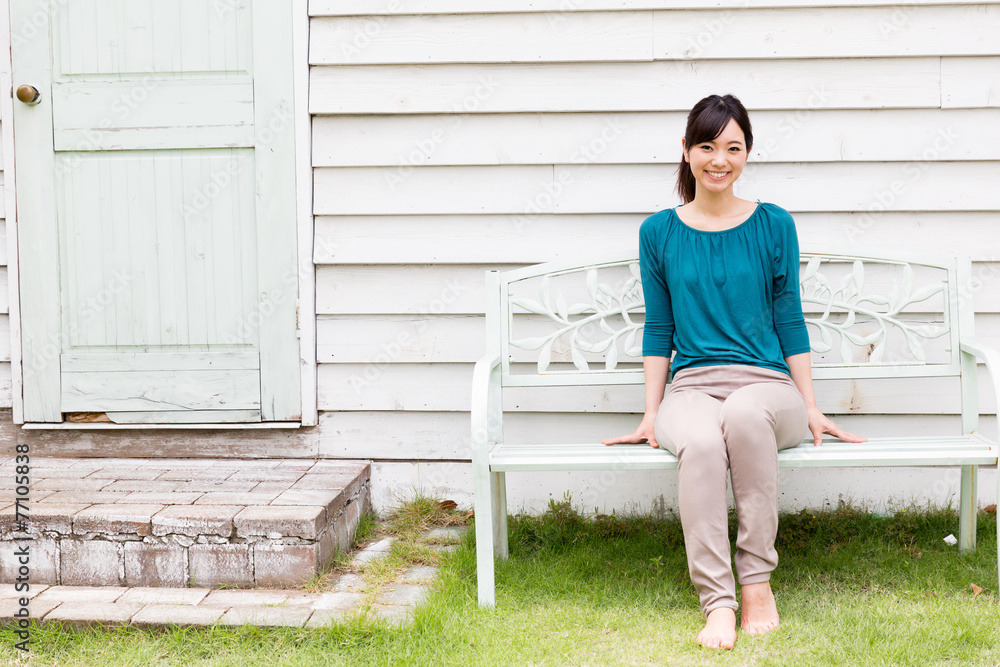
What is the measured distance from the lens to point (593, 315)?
2645 mm

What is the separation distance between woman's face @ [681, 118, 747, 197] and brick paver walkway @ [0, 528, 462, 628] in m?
1.44

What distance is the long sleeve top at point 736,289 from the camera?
2.32 metres

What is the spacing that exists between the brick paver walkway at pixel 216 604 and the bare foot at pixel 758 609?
0.87 metres

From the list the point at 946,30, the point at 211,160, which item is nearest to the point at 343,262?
the point at 211,160

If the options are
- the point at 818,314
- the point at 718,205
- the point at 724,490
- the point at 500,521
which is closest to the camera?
the point at 724,490

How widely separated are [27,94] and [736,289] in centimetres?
253

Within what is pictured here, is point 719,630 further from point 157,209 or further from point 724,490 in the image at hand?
point 157,209

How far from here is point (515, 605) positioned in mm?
2191

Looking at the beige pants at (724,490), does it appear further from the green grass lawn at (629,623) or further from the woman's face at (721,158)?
the woman's face at (721,158)

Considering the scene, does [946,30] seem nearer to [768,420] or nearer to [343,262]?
[768,420]

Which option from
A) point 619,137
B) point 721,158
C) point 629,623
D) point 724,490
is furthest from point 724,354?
point 619,137

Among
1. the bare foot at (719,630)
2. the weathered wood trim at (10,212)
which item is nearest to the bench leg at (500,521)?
the bare foot at (719,630)

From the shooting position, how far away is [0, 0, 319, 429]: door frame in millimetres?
2840

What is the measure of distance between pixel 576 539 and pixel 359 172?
1502 mm
